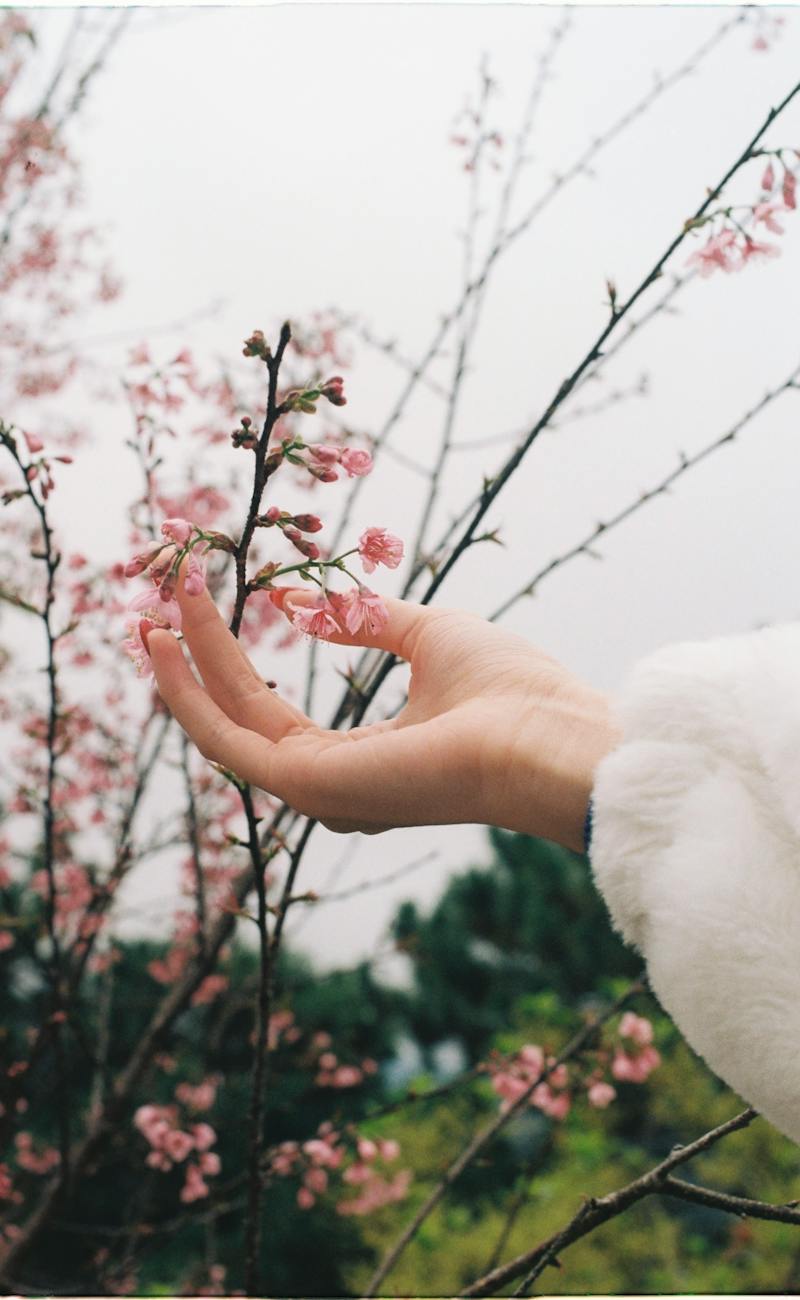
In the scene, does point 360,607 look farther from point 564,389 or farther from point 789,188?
point 789,188

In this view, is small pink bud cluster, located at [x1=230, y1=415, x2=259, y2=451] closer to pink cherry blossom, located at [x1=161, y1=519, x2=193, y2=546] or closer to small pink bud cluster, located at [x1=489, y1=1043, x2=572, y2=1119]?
pink cherry blossom, located at [x1=161, y1=519, x2=193, y2=546]

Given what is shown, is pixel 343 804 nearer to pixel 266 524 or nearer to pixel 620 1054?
pixel 266 524

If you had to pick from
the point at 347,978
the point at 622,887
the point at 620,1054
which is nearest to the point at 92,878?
the point at 620,1054

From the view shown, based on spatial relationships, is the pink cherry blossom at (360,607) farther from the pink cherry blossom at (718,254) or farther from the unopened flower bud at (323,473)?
the pink cherry blossom at (718,254)

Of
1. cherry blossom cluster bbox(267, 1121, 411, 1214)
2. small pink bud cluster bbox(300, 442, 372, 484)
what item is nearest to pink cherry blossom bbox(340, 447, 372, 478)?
small pink bud cluster bbox(300, 442, 372, 484)

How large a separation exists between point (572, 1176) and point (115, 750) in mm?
1712

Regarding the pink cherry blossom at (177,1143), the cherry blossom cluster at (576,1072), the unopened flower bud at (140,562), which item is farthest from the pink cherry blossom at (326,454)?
the pink cherry blossom at (177,1143)

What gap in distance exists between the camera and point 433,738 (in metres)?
0.56

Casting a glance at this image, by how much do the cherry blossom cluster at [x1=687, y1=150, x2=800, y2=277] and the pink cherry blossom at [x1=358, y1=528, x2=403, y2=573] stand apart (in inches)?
17.8

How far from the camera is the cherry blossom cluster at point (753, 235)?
2.70 ft

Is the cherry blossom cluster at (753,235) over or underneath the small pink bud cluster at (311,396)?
over

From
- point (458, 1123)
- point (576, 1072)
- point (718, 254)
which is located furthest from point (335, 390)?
point (458, 1123)

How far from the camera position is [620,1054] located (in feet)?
4.15

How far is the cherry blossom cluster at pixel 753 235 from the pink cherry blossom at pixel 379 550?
0.45m
